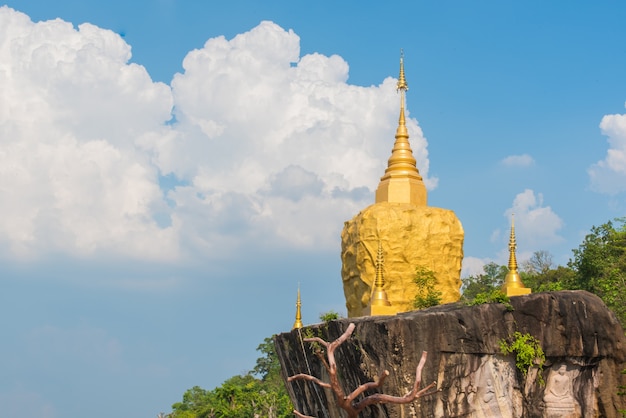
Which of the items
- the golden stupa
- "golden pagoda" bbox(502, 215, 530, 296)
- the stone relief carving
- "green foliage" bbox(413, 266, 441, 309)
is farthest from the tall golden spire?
the stone relief carving

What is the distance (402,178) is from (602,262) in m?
10.6

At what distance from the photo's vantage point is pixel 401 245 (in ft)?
97.9

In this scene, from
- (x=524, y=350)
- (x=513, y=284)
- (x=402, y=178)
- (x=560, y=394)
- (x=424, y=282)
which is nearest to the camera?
(x=524, y=350)

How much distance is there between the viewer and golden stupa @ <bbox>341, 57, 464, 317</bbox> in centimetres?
2975

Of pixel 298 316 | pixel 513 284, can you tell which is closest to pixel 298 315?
pixel 298 316

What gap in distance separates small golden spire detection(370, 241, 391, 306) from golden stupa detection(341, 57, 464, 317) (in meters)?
0.64

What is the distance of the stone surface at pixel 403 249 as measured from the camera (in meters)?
29.7

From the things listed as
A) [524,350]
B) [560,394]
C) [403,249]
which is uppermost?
[403,249]

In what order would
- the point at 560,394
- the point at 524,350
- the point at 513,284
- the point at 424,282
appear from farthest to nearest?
the point at 424,282
the point at 513,284
the point at 560,394
the point at 524,350

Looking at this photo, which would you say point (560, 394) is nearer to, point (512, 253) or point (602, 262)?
point (512, 253)

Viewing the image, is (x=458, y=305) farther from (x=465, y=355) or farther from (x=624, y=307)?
(x=624, y=307)

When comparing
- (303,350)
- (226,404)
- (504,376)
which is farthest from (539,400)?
(226,404)

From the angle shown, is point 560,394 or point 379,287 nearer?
point 560,394

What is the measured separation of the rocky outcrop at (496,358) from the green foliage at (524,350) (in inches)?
5.6
